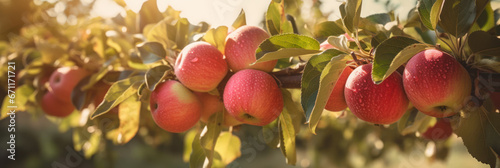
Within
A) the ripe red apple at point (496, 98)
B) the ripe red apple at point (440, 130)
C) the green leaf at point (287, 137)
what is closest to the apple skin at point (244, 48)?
the green leaf at point (287, 137)

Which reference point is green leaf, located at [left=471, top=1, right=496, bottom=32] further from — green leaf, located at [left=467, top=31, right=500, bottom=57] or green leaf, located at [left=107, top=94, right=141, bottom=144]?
green leaf, located at [left=107, top=94, right=141, bottom=144]

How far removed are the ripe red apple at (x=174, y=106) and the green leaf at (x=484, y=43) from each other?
0.60 meters

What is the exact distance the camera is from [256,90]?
27.8 inches

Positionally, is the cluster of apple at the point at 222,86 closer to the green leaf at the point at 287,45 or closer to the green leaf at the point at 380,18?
the green leaf at the point at 287,45

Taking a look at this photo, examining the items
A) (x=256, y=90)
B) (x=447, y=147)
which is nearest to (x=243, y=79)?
(x=256, y=90)

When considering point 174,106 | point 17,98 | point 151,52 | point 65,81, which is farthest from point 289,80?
point 17,98

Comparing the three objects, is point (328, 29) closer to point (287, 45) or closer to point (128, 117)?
point (287, 45)

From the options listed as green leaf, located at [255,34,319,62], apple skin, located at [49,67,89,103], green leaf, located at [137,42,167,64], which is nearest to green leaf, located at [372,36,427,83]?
green leaf, located at [255,34,319,62]

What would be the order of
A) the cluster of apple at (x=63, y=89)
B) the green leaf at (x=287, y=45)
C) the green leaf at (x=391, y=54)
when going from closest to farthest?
the green leaf at (x=391, y=54) → the green leaf at (x=287, y=45) → the cluster of apple at (x=63, y=89)

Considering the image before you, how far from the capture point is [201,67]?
77 cm

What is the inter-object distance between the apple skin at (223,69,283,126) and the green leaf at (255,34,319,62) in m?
0.10

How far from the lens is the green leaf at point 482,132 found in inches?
23.6

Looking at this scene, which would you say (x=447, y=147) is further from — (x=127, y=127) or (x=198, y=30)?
(x=127, y=127)

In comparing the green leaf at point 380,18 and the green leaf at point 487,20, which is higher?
the green leaf at point 487,20
